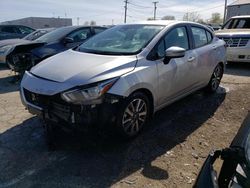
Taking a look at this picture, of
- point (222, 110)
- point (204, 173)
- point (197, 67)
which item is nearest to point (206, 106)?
point (222, 110)

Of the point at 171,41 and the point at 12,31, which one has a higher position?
the point at 171,41

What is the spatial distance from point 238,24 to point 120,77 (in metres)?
8.80

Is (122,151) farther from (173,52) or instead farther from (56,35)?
(56,35)

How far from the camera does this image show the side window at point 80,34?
25.9 feet

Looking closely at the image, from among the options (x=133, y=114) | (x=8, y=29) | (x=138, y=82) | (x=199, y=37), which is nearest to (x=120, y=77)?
(x=138, y=82)

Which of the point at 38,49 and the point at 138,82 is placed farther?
the point at 38,49

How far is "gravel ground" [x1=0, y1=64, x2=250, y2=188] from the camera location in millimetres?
3041

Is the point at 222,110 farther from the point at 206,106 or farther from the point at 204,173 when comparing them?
the point at 204,173

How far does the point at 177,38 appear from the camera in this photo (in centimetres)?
457

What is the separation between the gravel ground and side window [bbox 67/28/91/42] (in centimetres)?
330

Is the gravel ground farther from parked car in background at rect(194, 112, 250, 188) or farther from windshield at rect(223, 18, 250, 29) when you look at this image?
windshield at rect(223, 18, 250, 29)

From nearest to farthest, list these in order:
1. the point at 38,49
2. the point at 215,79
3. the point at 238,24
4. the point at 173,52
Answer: the point at 173,52 → the point at 215,79 → the point at 38,49 → the point at 238,24

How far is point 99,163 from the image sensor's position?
332 centimetres

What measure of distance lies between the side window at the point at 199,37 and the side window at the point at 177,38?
334 mm
